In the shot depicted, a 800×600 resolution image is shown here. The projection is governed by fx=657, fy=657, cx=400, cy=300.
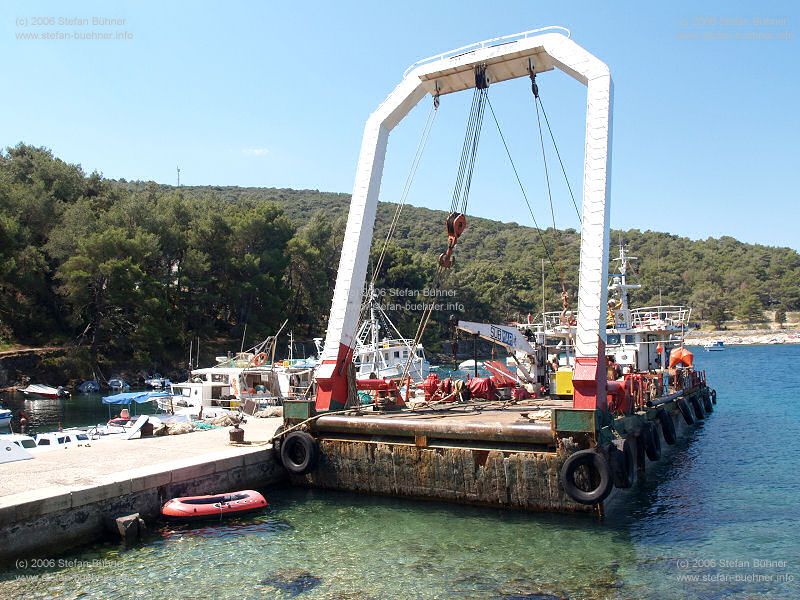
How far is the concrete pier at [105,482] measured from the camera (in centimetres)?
1081

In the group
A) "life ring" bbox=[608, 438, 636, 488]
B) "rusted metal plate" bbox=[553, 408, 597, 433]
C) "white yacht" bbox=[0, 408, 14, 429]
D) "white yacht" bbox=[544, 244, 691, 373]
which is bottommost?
"white yacht" bbox=[0, 408, 14, 429]

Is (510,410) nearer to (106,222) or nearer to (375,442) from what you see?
(375,442)

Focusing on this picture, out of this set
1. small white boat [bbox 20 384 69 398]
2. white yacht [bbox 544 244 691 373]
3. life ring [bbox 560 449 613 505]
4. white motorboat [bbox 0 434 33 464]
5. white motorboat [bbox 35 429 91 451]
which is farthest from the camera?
small white boat [bbox 20 384 69 398]

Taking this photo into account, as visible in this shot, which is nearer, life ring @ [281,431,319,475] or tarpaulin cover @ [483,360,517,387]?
life ring @ [281,431,319,475]

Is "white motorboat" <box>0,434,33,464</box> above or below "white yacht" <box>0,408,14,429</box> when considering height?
above

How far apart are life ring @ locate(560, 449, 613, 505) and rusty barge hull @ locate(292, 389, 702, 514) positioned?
9.4 inches

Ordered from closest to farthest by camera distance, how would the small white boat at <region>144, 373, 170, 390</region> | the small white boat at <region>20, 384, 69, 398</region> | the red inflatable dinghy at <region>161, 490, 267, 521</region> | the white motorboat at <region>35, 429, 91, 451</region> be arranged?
the red inflatable dinghy at <region>161, 490, 267, 521</region>
the white motorboat at <region>35, 429, 91, 451</region>
the small white boat at <region>20, 384, 69, 398</region>
the small white boat at <region>144, 373, 170, 390</region>

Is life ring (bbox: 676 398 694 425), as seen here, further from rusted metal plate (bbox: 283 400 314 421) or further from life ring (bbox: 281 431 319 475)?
life ring (bbox: 281 431 319 475)

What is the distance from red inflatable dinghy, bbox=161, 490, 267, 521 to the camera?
12734mm

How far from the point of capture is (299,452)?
623 inches

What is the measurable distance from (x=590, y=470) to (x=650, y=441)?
7.66 meters

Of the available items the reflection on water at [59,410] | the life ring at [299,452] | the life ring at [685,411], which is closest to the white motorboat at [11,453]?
the life ring at [299,452]

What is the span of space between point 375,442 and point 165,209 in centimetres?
5239

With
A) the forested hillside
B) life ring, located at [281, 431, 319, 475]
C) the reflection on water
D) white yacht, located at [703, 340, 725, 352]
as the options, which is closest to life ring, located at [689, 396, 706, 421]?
the forested hillside
